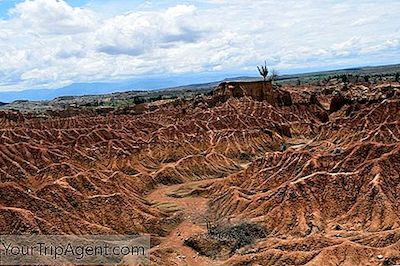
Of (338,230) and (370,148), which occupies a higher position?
(370,148)

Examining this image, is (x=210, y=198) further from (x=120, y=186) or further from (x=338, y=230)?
(x=338, y=230)

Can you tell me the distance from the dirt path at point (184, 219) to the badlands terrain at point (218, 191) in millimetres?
150

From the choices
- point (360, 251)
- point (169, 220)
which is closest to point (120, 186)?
point (169, 220)

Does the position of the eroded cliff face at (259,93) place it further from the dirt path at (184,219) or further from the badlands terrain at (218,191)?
the dirt path at (184,219)

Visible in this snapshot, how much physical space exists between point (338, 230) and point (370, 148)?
1267 cm

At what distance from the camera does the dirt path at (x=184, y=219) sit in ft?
143

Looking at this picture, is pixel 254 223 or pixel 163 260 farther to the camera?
pixel 254 223

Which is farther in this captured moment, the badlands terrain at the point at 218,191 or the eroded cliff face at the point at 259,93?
the eroded cliff face at the point at 259,93

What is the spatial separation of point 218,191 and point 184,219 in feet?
27.4

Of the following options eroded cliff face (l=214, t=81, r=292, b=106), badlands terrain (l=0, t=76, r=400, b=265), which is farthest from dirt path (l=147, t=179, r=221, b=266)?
eroded cliff face (l=214, t=81, r=292, b=106)

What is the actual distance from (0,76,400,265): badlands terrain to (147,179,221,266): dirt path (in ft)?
0.49

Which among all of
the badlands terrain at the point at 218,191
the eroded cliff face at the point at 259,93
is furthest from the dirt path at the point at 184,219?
the eroded cliff face at the point at 259,93

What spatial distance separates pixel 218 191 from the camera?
6169 cm

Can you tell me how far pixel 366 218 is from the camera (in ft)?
149
